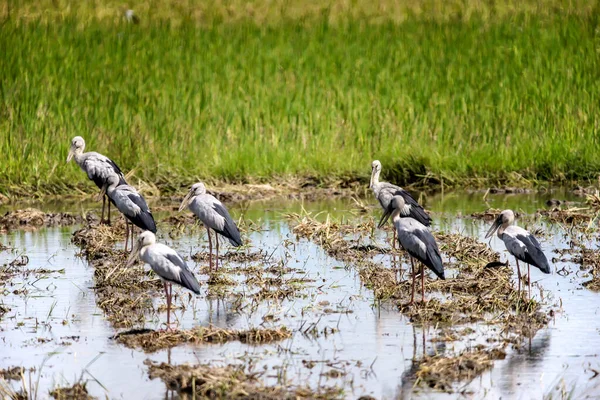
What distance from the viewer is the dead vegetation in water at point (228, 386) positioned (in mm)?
6453

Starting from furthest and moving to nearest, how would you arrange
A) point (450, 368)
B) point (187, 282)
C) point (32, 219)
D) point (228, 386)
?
point (32, 219)
point (187, 282)
point (450, 368)
point (228, 386)

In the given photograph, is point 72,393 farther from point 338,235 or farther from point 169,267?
point 338,235

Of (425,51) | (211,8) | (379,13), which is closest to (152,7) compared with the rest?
(211,8)

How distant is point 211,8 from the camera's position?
81.5 feet

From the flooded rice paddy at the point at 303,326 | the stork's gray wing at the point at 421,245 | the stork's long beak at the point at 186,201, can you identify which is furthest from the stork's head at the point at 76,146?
the stork's gray wing at the point at 421,245

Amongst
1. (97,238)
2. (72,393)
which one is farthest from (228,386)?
(97,238)

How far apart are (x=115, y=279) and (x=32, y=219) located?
370 cm

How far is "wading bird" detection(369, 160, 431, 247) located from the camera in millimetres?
10930

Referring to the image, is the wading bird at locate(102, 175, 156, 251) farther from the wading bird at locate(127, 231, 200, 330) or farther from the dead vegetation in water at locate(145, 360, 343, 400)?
the dead vegetation in water at locate(145, 360, 343, 400)

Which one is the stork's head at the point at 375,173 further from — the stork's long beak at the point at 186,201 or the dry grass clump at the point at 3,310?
the dry grass clump at the point at 3,310

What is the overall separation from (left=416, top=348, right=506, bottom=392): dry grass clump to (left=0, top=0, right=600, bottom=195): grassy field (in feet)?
28.4

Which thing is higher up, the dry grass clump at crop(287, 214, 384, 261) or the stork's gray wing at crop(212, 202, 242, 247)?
the stork's gray wing at crop(212, 202, 242, 247)

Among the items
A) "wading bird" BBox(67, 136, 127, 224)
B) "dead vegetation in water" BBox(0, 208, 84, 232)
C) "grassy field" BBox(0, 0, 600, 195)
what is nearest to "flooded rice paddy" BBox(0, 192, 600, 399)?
"dead vegetation in water" BBox(0, 208, 84, 232)

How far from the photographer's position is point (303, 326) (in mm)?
8297
